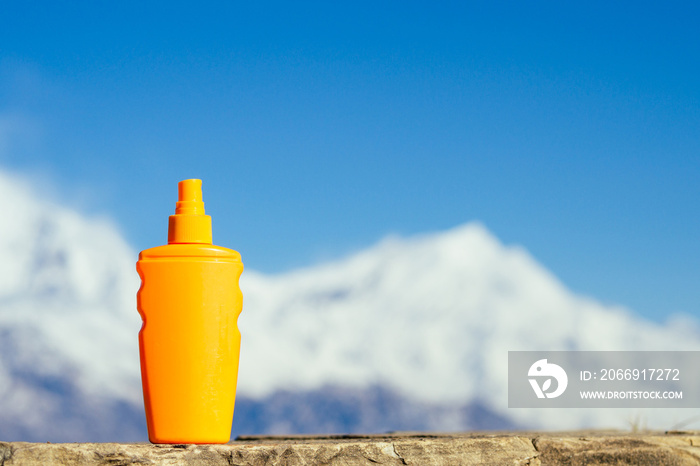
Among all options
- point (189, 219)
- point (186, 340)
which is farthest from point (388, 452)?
point (189, 219)

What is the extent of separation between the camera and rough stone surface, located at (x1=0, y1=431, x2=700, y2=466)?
73.8 inches

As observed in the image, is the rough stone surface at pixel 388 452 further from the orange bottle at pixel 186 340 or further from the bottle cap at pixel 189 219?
the bottle cap at pixel 189 219

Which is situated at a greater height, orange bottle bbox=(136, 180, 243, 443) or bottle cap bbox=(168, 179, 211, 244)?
bottle cap bbox=(168, 179, 211, 244)

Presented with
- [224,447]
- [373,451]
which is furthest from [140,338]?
[373,451]

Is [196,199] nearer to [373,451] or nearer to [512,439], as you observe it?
[373,451]

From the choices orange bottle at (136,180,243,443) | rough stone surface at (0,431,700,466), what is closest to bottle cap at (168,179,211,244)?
orange bottle at (136,180,243,443)

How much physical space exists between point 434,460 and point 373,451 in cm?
19

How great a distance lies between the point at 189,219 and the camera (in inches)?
82.9

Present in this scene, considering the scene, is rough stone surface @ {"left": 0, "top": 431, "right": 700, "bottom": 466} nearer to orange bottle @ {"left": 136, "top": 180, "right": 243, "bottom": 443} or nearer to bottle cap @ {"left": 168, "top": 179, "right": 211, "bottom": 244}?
orange bottle @ {"left": 136, "top": 180, "right": 243, "bottom": 443}

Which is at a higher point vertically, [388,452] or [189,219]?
[189,219]

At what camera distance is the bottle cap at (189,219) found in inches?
82.4

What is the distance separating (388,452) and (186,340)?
68 centimetres

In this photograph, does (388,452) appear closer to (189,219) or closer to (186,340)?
(186,340)

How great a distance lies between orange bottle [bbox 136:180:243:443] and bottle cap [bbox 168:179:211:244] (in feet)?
0.17
